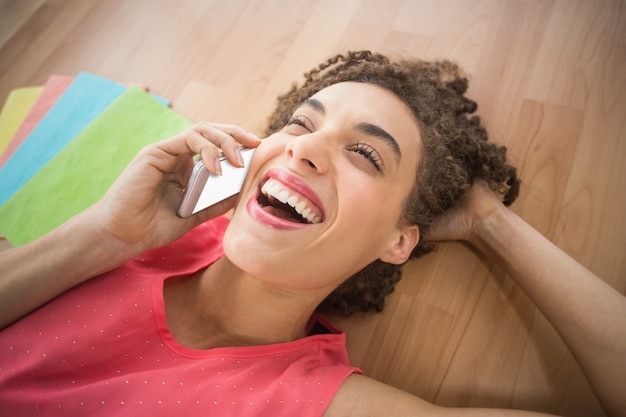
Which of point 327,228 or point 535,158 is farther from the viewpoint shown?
point 535,158

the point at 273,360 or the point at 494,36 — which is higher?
the point at 494,36

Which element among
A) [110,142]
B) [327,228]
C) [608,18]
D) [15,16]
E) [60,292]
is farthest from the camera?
[15,16]

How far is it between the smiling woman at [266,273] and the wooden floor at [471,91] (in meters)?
0.15

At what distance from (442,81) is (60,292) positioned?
51.5 inches

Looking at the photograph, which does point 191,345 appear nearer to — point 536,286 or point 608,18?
point 536,286

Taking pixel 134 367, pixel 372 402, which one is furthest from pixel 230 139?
pixel 372 402

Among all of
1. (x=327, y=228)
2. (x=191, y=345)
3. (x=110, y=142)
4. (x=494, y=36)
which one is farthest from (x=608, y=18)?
(x=110, y=142)

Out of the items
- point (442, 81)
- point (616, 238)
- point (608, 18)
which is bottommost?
point (616, 238)

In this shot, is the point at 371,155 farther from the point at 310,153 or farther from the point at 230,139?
the point at 230,139

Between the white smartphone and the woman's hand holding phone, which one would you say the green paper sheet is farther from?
the white smartphone

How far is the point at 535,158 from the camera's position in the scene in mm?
1512

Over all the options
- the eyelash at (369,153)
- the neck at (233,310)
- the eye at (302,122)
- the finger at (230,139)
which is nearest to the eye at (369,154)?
the eyelash at (369,153)

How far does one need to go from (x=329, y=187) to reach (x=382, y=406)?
0.53 meters

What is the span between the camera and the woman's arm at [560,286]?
3.58ft
